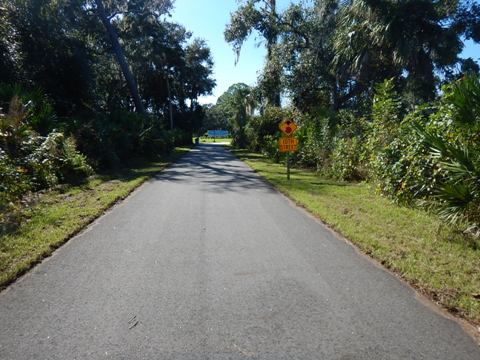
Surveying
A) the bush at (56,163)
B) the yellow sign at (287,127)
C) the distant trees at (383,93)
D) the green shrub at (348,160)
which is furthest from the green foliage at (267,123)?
the bush at (56,163)

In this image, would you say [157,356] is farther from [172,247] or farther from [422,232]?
[422,232]

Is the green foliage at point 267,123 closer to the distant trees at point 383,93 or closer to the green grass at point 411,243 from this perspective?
the distant trees at point 383,93

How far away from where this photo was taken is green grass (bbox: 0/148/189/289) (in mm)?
4754

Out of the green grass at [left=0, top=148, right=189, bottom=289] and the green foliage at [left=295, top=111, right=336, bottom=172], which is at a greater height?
the green foliage at [left=295, top=111, right=336, bottom=172]

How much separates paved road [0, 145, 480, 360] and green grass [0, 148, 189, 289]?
0.75ft

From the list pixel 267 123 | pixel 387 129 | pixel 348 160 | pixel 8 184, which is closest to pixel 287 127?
pixel 348 160

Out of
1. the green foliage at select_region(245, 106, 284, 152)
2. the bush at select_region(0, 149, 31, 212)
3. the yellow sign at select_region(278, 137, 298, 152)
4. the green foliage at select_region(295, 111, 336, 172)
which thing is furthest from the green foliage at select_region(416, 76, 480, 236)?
the green foliage at select_region(245, 106, 284, 152)

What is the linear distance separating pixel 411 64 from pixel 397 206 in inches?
426

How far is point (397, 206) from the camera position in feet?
27.2

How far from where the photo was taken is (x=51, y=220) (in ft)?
21.9

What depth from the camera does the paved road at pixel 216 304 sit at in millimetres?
2967

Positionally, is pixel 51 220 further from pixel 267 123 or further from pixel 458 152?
pixel 267 123

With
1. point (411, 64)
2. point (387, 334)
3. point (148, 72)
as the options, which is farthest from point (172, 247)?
point (148, 72)

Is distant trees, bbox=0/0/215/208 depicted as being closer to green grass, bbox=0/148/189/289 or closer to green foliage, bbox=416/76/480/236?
green grass, bbox=0/148/189/289
